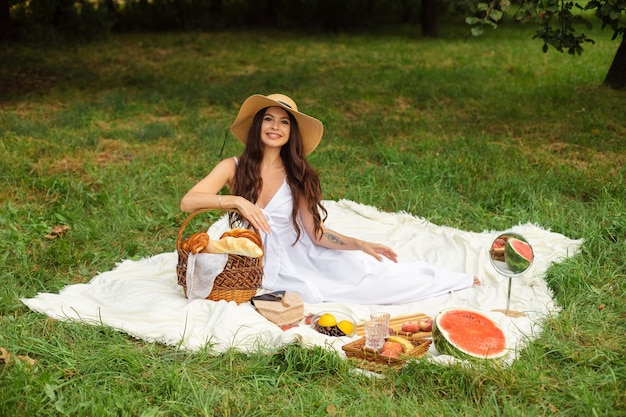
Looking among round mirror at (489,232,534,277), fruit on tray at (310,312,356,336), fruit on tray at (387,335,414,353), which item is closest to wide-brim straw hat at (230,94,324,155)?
fruit on tray at (310,312,356,336)

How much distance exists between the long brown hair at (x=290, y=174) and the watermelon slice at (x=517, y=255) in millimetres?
1291

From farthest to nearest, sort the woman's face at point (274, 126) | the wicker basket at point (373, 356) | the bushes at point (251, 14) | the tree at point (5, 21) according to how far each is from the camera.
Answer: the bushes at point (251, 14) < the tree at point (5, 21) < the woman's face at point (274, 126) < the wicker basket at point (373, 356)

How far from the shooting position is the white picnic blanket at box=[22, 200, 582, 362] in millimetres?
4012

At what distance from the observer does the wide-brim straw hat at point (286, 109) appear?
4.63 metres

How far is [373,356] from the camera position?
3.73 metres

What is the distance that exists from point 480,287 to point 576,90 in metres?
5.91

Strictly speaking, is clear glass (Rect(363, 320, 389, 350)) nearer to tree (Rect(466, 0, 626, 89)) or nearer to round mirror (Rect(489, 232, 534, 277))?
round mirror (Rect(489, 232, 534, 277))

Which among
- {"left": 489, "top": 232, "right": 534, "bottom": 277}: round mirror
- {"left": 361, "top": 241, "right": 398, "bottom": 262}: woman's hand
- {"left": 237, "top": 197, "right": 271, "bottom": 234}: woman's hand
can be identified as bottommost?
{"left": 361, "top": 241, "right": 398, "bottom": 262}: woman's hand

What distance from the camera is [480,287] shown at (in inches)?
198

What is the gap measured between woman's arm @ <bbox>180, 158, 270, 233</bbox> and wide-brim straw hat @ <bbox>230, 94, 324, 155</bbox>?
11.7 inches

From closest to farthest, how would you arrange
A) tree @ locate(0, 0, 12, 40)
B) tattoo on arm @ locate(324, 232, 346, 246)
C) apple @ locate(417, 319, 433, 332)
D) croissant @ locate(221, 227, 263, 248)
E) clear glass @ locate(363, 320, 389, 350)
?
1. clear glass @ locate(363, 320, 389, 350)
2. apple @ locate(417, 319, 433, 332)
3. croissant @ locate(221, 227, 263, 248)
4. tattoo on arm @ locate(324, 232, 346, 246)
5. tree @ locate(0, 0, 12, 40)

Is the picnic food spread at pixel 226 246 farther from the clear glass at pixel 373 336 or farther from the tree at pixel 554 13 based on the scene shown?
the tree at pixel 554 13

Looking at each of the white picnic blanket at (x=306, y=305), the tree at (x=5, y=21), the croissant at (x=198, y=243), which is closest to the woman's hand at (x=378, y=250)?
the white picnic blanket at (x=306, y=305)

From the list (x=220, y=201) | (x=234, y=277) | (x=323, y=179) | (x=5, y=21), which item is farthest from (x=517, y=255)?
(x=5, y=21)
